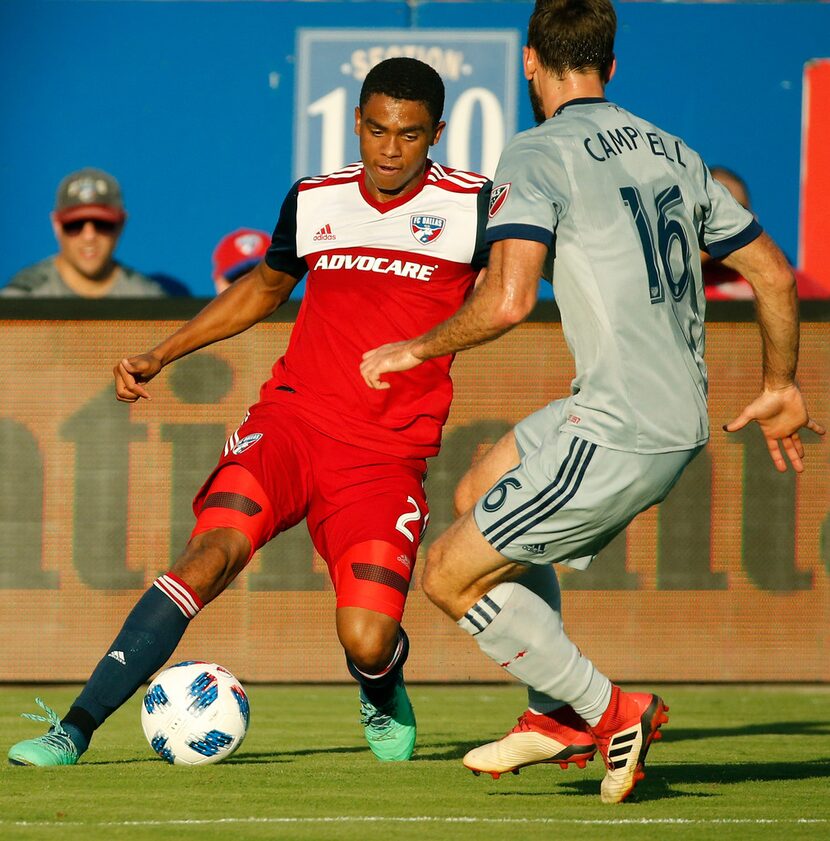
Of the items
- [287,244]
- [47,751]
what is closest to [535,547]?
[47,751]

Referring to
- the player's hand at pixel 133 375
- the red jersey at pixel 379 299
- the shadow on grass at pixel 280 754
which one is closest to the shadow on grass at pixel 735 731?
the shadow on grass at pixel 280 754

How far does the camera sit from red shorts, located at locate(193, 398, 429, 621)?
17.8 ft

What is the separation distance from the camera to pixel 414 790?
16.3 feet

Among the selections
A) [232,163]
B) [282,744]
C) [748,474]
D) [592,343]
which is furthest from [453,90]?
[592,343]

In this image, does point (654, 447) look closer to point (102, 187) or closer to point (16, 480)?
point (16, 480)

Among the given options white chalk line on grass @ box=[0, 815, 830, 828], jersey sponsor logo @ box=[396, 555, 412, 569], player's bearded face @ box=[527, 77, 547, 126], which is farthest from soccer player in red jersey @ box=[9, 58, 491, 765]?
white chalk line on grass @ box=[0, 815, 830, 828]

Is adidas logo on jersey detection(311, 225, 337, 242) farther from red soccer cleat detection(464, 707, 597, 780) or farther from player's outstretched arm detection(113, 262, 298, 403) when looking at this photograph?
red soccer cleat detection(464, 707, 597, 780)

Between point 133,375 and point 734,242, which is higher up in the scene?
point 734,242

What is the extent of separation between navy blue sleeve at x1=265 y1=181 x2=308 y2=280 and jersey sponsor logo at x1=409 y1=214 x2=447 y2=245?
Answer: 0.45 metres

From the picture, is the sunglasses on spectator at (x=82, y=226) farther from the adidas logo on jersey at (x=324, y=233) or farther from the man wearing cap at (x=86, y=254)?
the adidas logo on jersey at (x=324, y=233)

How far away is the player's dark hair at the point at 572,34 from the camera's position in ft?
15.2

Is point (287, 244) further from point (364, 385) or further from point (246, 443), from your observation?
point (246, 443)

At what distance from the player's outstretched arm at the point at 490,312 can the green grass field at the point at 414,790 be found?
48.1 inches

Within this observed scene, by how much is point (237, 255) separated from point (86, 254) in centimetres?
94
